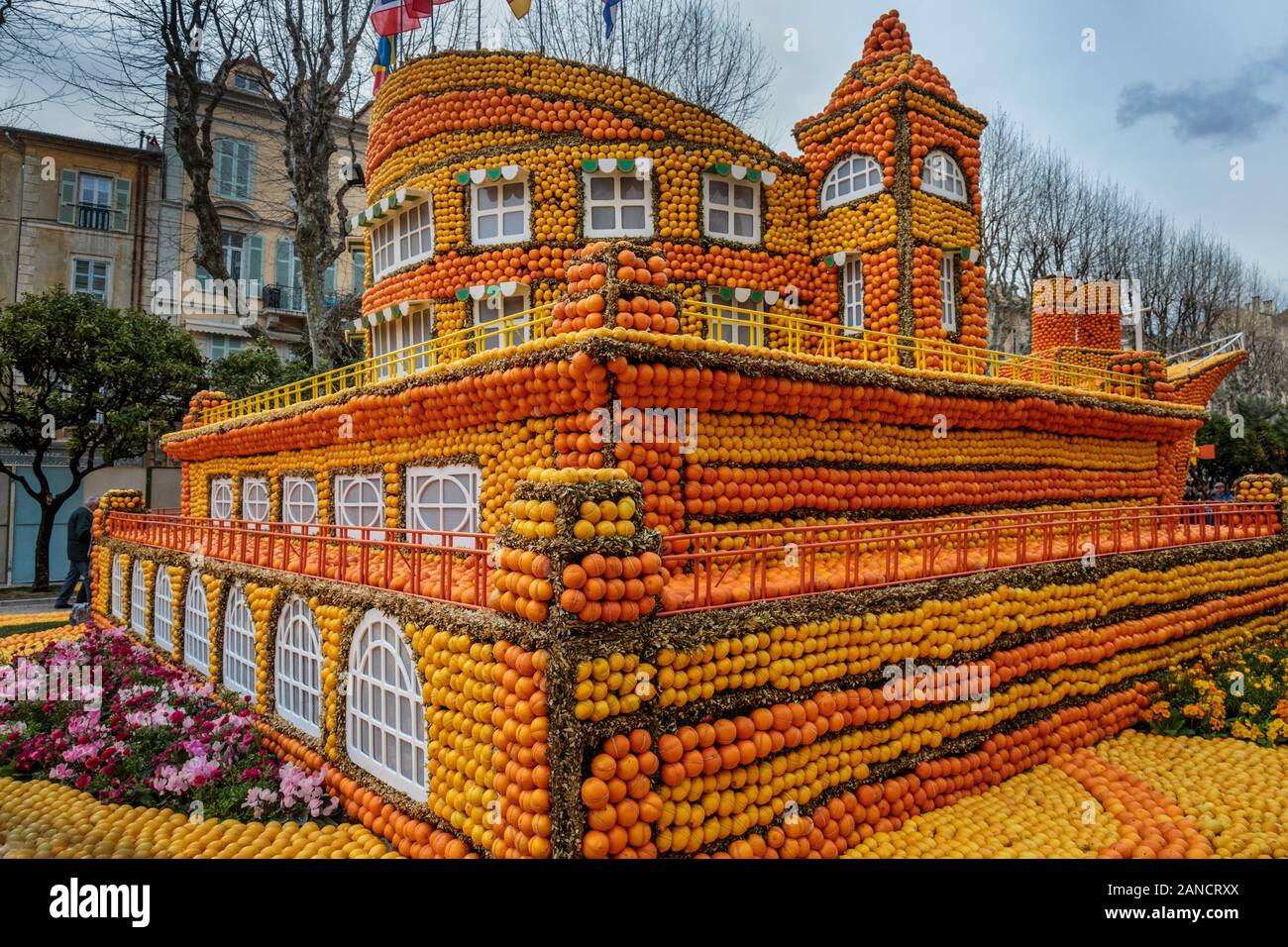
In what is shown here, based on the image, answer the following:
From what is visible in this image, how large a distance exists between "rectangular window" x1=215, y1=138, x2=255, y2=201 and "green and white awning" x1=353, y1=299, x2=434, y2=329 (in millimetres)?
18163

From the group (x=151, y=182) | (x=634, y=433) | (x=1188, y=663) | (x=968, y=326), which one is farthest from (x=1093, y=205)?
(x=151, y=182)

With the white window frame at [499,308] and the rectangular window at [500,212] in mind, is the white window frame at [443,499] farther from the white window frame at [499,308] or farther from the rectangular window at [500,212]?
the rectangular window at [500,212]

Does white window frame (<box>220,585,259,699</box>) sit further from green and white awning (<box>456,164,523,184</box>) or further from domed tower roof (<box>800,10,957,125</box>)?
domed tower roof (<box>800,10,957,125</box>)

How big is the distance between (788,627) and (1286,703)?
8.96m

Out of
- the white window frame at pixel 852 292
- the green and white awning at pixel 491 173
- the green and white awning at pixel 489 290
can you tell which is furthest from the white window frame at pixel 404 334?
the white window frame at pixel 852 292

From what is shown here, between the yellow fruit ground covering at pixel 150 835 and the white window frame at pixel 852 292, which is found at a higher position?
the white window frame at pixel 852 292

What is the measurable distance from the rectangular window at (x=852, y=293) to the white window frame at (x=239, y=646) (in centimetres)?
1332

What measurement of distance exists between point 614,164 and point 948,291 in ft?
26.5

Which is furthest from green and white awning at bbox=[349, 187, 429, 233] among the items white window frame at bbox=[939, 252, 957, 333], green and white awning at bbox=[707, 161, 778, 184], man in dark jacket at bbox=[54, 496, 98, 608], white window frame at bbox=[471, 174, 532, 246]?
white window frame at bbox=[939, 252, 957, 333]

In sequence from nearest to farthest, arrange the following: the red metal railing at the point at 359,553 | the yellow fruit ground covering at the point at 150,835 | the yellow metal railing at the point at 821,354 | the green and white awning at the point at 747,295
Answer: the red metal railing at the point at 359,553
the yellow fruit ground covering at the point at 150,835
the yellow metal railing at the point at 821,354
the green and white awning at the point at 747,295

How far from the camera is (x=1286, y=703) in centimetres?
1105

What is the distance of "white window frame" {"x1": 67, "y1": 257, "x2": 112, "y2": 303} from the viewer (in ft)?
94.0

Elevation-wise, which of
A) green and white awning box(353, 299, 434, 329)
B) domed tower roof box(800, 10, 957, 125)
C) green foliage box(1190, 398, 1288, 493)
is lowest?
green foliage box(1190, 398, 1288, 493)

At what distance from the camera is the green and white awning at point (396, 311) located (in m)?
16.7
